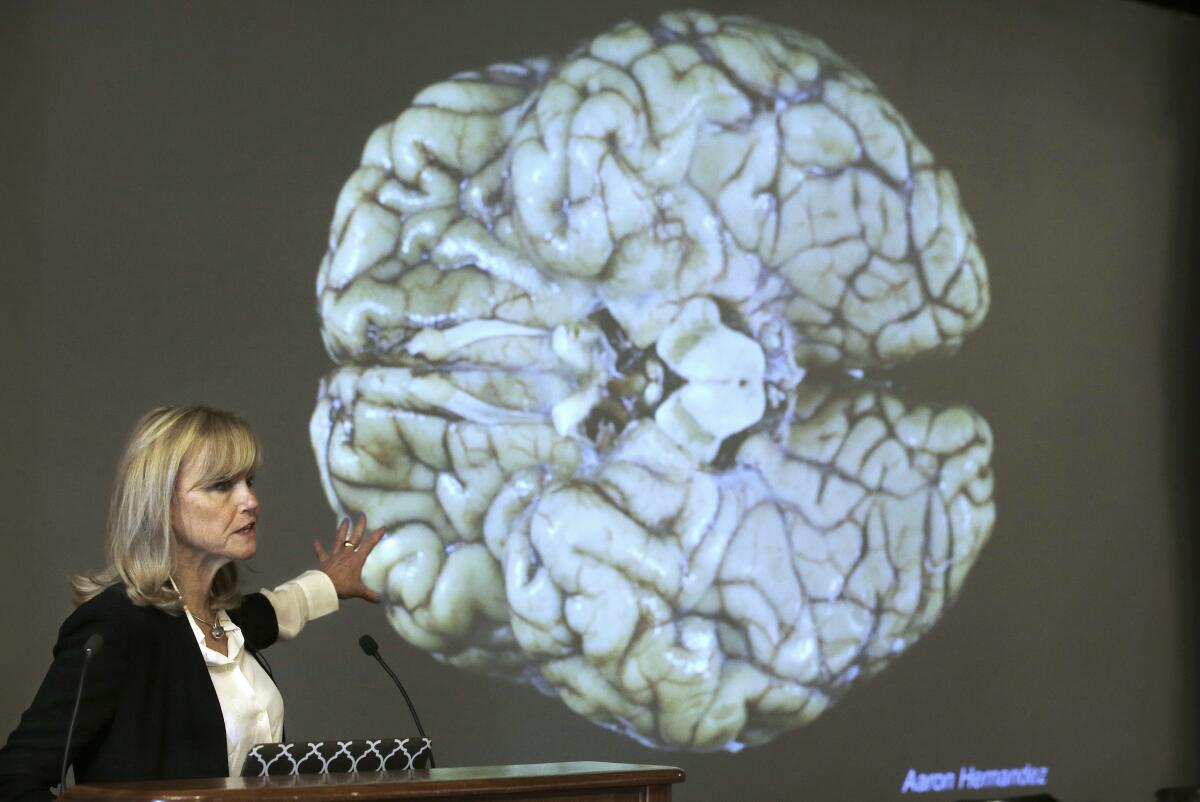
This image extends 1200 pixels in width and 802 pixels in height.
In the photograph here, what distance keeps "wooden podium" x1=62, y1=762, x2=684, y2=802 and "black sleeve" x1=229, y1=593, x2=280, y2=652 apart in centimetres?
55

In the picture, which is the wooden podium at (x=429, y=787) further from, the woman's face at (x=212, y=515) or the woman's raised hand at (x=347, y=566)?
the woman's raised hand at (x=347, y=566)

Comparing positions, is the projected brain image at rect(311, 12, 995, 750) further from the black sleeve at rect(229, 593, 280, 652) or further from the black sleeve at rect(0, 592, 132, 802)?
the black sleeve at rect(0, 592, 132, 802)

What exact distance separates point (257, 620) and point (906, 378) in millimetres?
2758

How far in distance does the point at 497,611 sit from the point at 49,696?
203cm

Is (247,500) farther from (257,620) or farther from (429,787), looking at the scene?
(429,787)

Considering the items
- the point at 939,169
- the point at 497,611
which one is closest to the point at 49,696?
the point at 497,611

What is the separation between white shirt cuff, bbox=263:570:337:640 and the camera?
2553 millimetres

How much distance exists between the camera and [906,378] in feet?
15.5

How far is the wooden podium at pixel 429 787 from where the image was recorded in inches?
65.9

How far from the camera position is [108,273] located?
3.49 meters

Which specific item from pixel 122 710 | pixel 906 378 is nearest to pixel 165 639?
pixel 122 710

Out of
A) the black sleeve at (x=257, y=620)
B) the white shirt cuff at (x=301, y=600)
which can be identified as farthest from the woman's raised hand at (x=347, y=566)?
the black sleeve at (x=257, y=620)

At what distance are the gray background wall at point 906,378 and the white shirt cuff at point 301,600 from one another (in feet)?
3.29

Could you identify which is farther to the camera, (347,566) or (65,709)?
(347,566)
